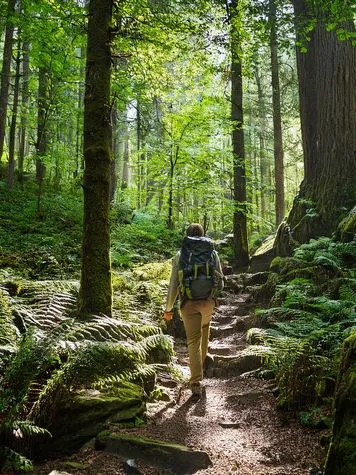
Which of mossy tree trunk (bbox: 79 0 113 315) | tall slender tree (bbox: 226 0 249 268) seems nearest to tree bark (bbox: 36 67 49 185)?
tall slender tree (bbox: 226 0 249 268)

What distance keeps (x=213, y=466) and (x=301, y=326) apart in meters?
2.42

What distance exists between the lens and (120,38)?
18.8ft

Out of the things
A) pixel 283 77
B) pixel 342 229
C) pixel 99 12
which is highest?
pixel 283 77

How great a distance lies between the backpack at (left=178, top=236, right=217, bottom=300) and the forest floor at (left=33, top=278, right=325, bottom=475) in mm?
1323

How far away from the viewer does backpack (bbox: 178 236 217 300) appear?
5055 millimetres

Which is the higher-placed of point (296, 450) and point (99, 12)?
point (99, 12)

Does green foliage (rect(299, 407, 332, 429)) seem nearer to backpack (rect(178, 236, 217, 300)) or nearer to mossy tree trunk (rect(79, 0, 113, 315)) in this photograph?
backpack (rect(178, 236, 217, 300))

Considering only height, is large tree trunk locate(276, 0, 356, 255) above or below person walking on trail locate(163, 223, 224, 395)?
above

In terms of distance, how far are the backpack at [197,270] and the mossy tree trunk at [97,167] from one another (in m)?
0.99

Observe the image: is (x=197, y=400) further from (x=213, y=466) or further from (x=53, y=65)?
(x=53, y=65)

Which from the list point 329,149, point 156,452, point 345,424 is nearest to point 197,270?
point 156,452

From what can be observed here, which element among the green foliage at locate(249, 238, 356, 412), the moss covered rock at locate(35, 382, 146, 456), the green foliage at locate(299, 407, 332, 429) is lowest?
the green foliage at locate(299, 407, 332, 429)

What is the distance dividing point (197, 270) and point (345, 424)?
9.64 feet

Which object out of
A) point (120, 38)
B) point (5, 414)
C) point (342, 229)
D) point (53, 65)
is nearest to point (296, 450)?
point (5, 414)
